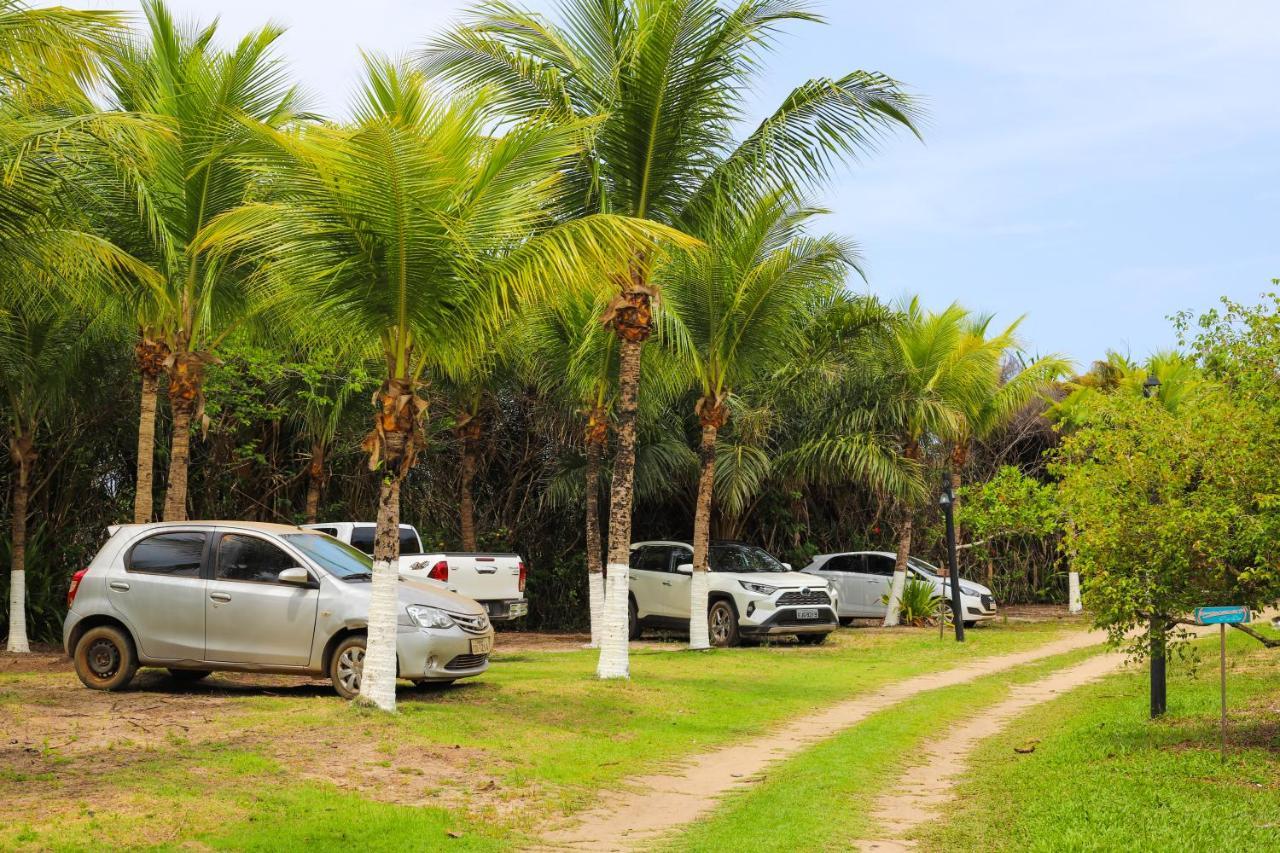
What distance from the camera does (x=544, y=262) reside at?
11703mm

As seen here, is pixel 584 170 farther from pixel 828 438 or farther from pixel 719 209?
pixel 828 438

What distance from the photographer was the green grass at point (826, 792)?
→ 7582 millimetres

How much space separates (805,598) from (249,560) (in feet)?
34.8

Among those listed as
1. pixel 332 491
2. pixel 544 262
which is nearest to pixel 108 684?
pixel 544 262

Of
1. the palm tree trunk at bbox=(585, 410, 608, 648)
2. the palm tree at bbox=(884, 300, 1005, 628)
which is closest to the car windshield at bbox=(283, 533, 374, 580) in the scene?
the palm tree trunk at bbox=(585, 410, 608, 648)

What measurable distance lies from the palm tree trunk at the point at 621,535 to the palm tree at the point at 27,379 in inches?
325

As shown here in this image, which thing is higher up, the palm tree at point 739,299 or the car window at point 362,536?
the palm tree at point 739,299

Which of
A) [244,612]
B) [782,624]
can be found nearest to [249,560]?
[244,612]

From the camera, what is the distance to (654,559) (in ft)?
73.2

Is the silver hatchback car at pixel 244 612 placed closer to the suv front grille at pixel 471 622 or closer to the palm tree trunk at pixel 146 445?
the suv front grille at pixel 471 622

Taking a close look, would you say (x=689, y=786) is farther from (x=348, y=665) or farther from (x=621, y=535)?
(x=621, y=535)

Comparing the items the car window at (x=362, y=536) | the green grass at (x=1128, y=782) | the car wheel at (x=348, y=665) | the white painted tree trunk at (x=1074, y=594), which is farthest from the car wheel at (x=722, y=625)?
the white painted tree trunk at (x=1074, y=594)

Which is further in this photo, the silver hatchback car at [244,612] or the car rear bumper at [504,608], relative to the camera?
the car rear bumper at [504,608]

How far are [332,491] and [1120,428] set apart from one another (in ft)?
60.1
